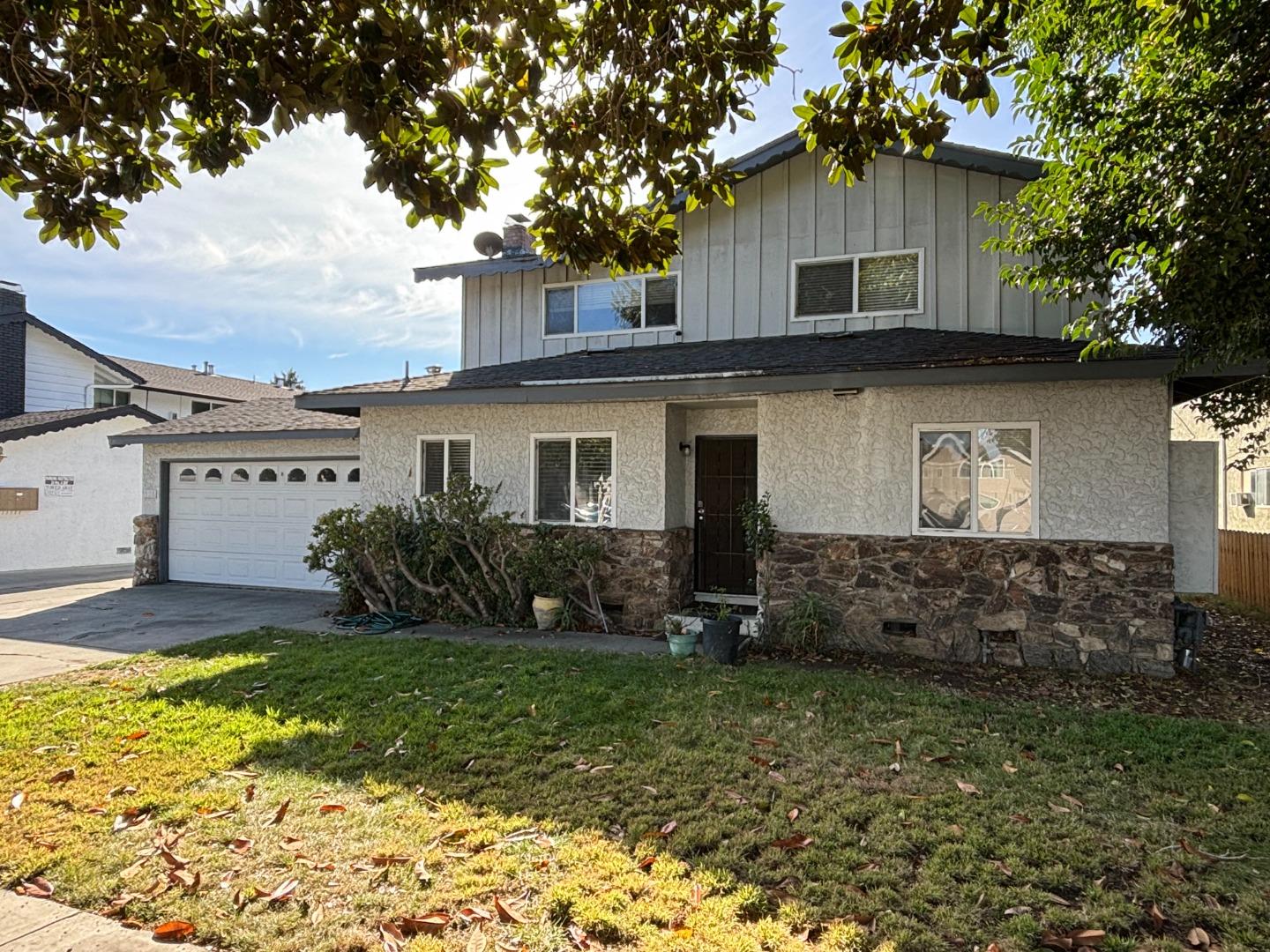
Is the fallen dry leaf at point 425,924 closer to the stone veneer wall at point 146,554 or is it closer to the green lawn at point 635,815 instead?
the green lawn at point 635,815

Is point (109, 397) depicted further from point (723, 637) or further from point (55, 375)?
point (723, 637)

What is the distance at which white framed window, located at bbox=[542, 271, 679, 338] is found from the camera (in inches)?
418

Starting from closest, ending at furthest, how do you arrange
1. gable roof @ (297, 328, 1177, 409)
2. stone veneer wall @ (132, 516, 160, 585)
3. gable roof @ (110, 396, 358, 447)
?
gable roof @ (297, 328, 1177, 409)
gable roof @ (110, 396, 358, 447)
stone veneer wall @ (132, 516, 160, 585)

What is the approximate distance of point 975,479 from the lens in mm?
7645

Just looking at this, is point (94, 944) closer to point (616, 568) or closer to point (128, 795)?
point (128, 795)

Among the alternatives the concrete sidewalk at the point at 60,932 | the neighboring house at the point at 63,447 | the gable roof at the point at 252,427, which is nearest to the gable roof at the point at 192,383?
the neighboring house at the point at 63,447

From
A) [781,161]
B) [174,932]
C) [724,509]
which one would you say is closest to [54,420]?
[724,509]

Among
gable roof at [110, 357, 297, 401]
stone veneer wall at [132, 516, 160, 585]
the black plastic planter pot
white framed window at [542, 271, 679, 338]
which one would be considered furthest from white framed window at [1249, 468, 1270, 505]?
gable roof at [110, 357, 297, 401]

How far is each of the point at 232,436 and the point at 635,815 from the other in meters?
11.4

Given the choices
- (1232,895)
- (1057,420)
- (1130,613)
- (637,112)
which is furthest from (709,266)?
(1232,895)

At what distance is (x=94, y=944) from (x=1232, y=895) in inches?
187

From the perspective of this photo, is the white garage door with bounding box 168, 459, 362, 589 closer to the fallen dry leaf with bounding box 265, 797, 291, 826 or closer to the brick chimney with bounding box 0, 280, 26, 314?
the fallen dry leaf with bounding box 265, 797, 291, 826

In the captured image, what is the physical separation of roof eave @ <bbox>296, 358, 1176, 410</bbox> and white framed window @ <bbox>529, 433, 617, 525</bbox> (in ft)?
Answer: 2.87

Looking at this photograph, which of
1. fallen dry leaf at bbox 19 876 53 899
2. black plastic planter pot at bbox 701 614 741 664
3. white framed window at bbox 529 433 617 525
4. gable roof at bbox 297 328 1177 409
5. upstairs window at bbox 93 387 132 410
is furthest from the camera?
upstairs window at bbox 93 387 132 410
